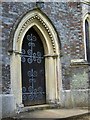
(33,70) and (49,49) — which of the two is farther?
(49,49)

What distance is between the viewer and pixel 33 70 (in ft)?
33.1

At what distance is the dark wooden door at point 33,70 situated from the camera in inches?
385

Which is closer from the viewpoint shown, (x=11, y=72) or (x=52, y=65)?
(x=11, y=72)

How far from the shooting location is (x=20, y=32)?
9352 millimetres

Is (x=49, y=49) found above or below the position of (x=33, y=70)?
above

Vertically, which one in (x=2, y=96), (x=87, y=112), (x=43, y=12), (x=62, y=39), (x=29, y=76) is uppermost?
(x=43, y=12)

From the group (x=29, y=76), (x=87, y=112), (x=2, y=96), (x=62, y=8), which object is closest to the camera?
(x=2, y=96)

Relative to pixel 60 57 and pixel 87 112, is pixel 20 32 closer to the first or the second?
pixel 60 57

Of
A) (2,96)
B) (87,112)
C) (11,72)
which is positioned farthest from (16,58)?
(87,112)

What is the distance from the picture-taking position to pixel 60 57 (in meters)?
10.4

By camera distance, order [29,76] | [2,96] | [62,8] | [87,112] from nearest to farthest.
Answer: [2,96] < [87,112] < [29,76] < [62,8]

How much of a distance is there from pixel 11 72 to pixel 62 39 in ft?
9.09

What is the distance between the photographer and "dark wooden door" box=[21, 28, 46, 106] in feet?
32.1

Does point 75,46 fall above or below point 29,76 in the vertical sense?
above
